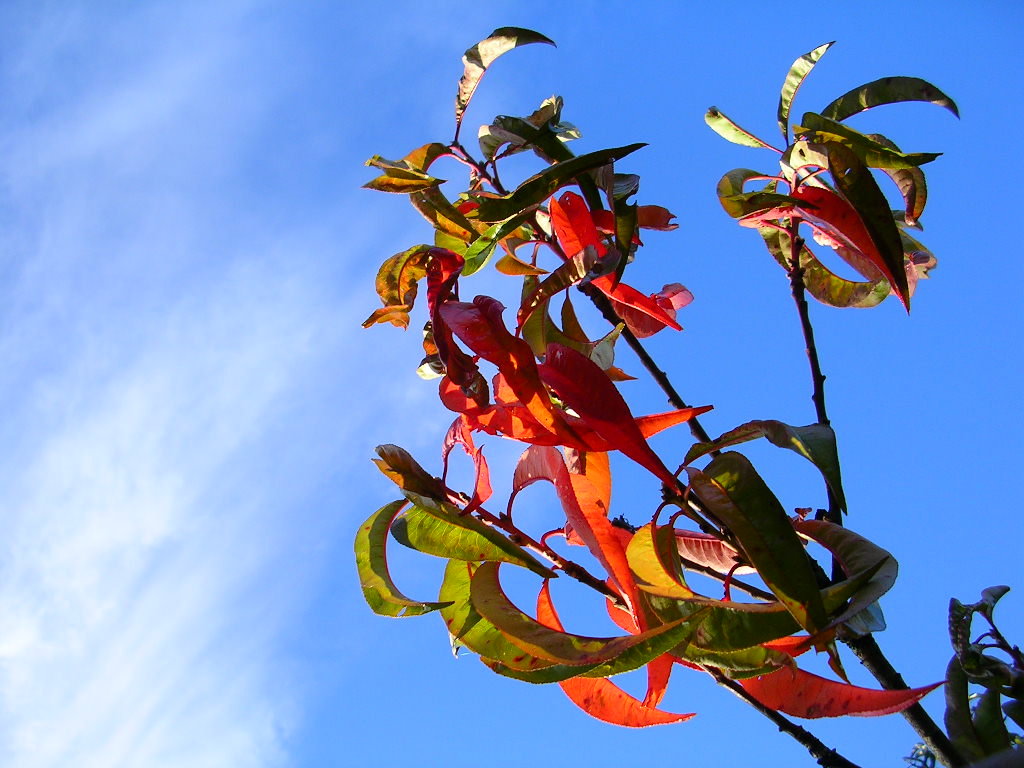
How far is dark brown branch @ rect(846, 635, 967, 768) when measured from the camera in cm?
79

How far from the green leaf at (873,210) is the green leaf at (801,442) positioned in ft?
0.77

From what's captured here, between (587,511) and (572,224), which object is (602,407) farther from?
(572,224)

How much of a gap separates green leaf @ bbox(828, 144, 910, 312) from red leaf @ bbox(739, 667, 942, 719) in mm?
422

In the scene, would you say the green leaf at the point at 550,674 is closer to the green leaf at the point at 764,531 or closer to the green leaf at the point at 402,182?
the green leaf at the point at 764,531

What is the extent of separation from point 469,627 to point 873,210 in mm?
621

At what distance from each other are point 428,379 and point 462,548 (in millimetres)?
310

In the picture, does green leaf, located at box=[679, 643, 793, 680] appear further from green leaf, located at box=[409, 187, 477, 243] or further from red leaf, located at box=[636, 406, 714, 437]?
green leaf, located at box=[409, 187, 477, 243]

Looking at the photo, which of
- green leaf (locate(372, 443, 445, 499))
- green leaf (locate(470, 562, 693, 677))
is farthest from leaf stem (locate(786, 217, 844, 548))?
green leaf (locate(372, 443, 445, 499))

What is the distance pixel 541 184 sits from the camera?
2.79 feet

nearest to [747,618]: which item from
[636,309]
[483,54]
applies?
[636,309]

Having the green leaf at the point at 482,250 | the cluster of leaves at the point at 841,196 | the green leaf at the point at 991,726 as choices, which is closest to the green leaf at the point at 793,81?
the cluster of leaves at the point at 841,196

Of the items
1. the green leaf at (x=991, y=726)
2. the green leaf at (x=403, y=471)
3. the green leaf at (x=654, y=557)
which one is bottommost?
the green leaf at (x=991, y=726)

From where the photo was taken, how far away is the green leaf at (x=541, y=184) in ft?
2.73

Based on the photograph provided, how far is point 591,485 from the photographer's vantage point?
83cm
